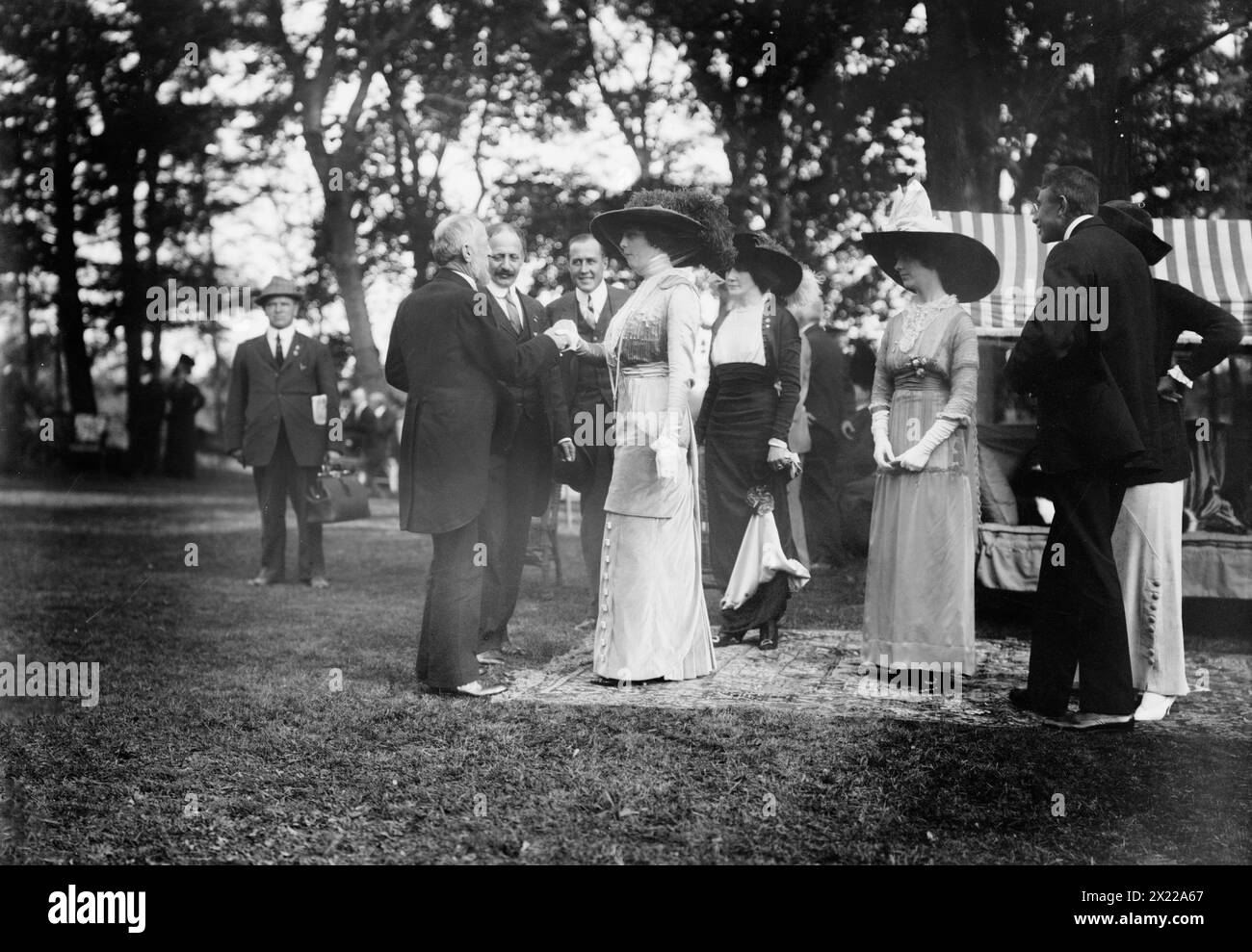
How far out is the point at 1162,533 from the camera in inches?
205

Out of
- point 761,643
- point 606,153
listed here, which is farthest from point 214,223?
point 761,643

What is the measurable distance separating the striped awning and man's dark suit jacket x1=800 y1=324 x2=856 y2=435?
133cm

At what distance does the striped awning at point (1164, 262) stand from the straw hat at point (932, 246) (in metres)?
3.22

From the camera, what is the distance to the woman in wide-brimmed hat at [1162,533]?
16.8 feet

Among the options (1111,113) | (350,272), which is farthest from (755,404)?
(350,272)

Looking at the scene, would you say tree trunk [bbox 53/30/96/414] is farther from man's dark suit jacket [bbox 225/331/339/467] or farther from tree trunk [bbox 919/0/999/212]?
tree trunk [bbox 919/0/999/212]

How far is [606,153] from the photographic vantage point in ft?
57.8

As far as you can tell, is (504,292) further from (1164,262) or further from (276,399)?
(1164,262)

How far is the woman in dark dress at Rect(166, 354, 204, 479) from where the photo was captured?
22453 millimetres

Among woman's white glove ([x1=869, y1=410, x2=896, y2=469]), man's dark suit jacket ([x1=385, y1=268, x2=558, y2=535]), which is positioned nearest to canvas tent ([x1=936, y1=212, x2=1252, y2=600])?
woman's white glove ([x1=869, y1=410, x2=896, y2=469])

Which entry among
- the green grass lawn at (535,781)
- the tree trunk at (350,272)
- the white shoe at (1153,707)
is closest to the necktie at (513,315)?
the green grass lawn at (535,781)

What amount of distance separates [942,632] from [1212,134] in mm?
7852

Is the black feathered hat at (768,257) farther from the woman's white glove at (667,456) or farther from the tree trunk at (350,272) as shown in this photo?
the tree trunk at (350,272)

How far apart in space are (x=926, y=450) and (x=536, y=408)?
1.93 metres
